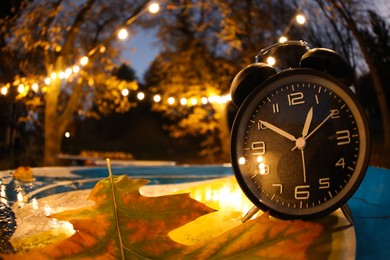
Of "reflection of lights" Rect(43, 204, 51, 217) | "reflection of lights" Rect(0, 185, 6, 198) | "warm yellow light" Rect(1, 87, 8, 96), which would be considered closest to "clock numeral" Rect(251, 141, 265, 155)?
"reflection of lights" Rect(43, 204, 51, 217)

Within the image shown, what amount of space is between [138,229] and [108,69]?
8.71 metres

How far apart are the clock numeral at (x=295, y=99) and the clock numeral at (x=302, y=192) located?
196 millimetres

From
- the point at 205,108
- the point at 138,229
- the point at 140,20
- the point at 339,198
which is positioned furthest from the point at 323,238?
the point at 205,108

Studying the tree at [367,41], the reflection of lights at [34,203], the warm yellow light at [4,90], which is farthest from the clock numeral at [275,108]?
the warm yellow light at [4,90]

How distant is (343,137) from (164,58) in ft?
34.9

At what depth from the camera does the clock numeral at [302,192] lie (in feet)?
2.73

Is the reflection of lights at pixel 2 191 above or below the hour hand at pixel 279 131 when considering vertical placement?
below

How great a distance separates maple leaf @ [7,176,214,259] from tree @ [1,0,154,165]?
78.2 inches

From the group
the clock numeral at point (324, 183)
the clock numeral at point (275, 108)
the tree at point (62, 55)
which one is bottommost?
the clock numeral at point (324, 183)

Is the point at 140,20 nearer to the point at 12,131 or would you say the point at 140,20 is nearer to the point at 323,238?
the point at 12,131

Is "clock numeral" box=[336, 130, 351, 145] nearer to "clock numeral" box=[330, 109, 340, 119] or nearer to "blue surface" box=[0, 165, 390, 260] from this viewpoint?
"clock numeral" box=[330, 109, 340, 119]

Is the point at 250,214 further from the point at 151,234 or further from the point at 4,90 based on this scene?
the point at 4,90

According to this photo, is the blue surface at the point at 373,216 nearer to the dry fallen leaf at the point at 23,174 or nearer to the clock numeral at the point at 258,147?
the clock numeral at the point at 258,147

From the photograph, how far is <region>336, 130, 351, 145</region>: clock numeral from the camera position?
0.81 meters
